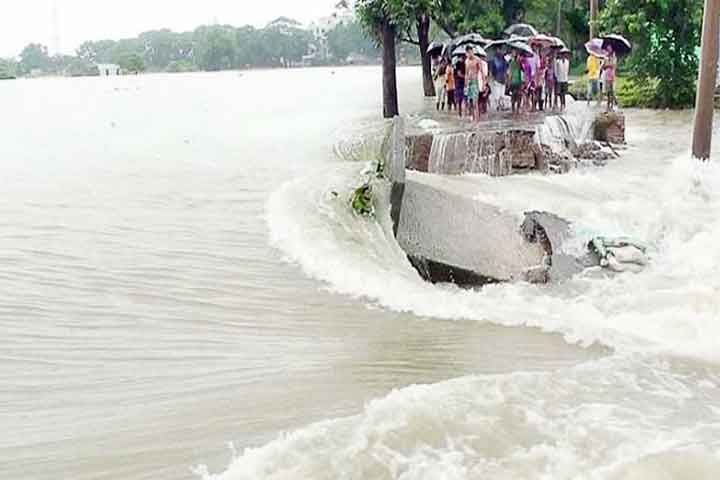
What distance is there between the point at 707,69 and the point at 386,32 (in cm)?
1025

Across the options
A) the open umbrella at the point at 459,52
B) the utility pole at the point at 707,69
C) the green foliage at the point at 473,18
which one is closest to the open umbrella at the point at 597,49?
the open umbrella at the point at 459,52

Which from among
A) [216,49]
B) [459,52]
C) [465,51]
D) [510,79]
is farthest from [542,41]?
[216,49]

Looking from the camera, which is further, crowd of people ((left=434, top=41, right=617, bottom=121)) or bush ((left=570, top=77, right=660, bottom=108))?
bush ((left=570, top=77, right=660, bottom=108))

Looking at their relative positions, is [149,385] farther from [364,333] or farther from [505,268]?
[505,268]

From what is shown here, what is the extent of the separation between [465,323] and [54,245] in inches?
190

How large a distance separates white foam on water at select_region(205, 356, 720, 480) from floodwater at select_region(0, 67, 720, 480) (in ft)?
0.05

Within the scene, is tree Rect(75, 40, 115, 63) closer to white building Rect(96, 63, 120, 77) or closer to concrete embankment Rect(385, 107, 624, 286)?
white building Rect(96, 63, 120, 77)

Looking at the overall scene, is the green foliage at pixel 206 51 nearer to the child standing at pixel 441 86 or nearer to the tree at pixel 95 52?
the tree at pixel 95 52

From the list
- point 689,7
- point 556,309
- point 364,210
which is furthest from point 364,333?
point 689,7

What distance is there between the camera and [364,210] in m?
10.2

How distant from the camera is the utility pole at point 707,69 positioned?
12.0 metres

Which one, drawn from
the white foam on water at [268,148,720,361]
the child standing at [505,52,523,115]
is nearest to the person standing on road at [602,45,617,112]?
the child standing at [505,52,523,115]

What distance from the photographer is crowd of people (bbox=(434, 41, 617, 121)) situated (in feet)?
58.2

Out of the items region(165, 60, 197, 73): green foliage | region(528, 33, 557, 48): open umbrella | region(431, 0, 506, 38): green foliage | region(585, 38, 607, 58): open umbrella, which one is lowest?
region(165, 60, 197, 73): green foliage
